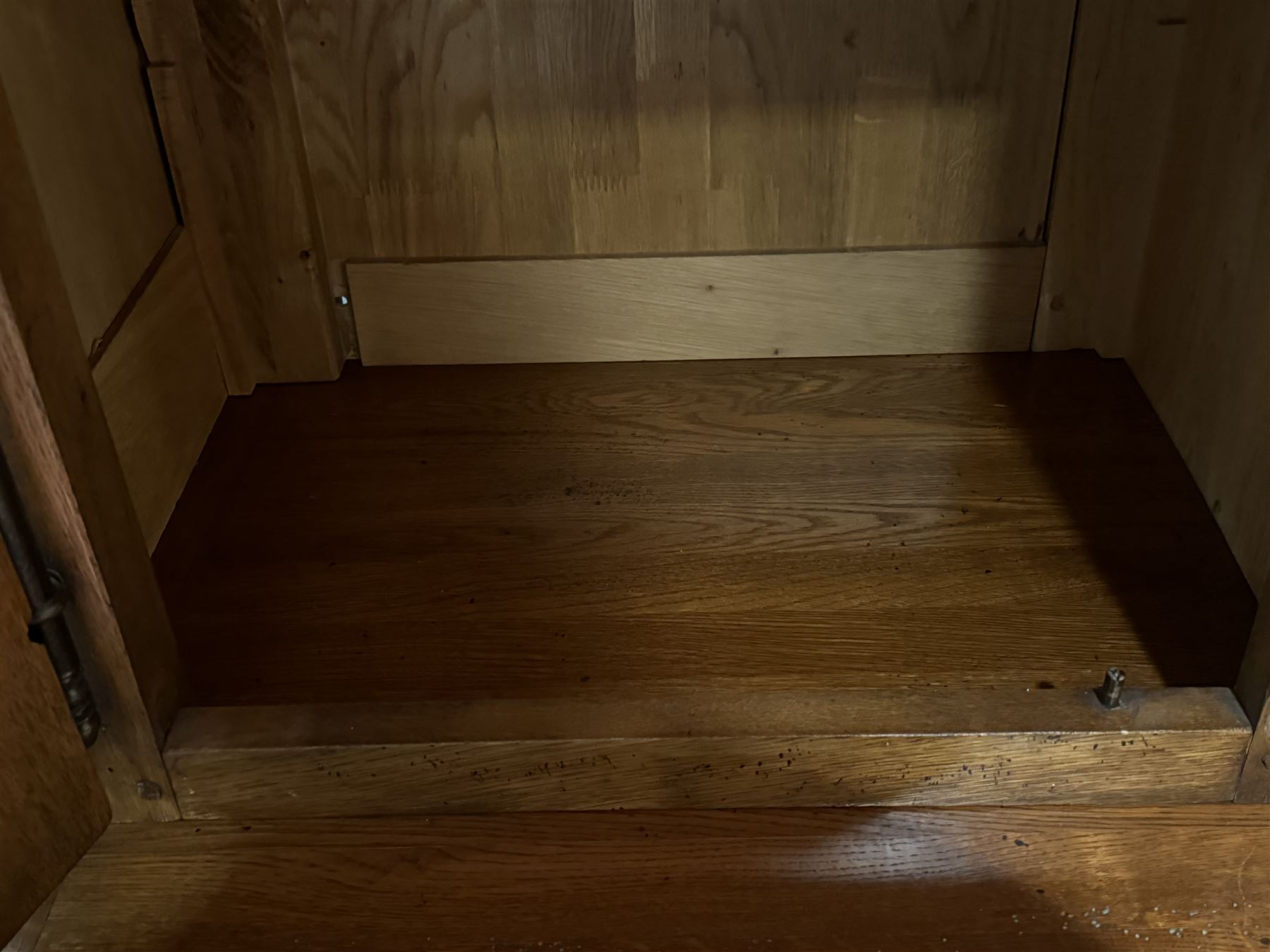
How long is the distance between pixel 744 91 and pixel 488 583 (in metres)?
0.65

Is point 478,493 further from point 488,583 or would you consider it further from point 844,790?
point 844,790

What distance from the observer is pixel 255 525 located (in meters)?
1.41

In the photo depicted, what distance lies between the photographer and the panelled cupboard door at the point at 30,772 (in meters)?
0.92

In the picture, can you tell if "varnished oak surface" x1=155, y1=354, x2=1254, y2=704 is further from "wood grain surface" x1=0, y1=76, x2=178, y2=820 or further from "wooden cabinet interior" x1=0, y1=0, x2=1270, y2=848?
"wood grain surface" x1=0, y1=76, x2=178, y2=820

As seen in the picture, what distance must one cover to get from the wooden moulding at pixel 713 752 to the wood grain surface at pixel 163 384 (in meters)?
0.33

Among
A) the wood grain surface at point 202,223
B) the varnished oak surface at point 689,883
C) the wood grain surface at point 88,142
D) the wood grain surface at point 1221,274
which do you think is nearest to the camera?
the varnished oak surface at point 689,883

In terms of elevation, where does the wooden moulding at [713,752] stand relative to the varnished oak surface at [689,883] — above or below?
above

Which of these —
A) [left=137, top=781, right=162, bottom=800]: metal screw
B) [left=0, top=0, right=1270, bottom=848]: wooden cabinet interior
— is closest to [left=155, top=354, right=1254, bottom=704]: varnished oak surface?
[left=0, top=0, right=1270, bottom=848]: wooden cabinet interior

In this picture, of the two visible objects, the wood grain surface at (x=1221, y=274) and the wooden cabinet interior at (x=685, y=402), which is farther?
the wood grain surface at (x=1221, y=274)

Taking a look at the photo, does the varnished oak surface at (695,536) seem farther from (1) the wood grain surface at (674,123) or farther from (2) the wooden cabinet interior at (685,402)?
(1) the wood grain surface at (674,123)

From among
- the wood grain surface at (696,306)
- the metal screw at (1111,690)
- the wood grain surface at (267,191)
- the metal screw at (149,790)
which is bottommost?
the metal screw at (149,790)

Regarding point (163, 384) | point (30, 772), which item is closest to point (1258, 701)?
point (30, 772)

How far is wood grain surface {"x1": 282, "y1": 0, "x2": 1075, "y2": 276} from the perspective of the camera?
4.70 ft

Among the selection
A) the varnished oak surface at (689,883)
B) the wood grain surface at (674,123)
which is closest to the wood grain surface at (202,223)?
the wood grain surface at (674,123)
